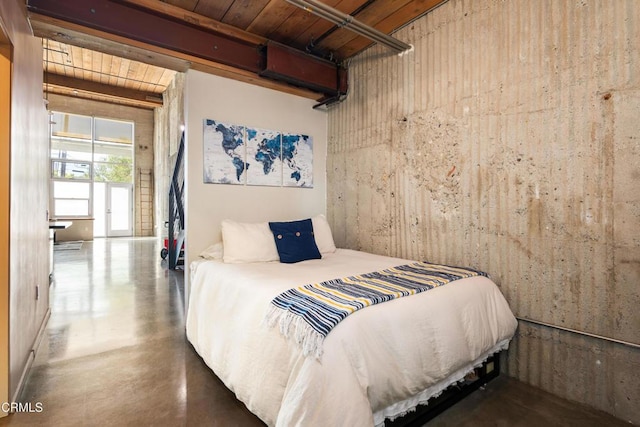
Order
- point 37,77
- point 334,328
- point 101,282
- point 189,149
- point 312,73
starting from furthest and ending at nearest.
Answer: point 101,282, point 312,73, point 189,149, point 37,77, point 334,328

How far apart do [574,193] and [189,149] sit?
306cm

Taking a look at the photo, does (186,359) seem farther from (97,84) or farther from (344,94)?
(97,84)

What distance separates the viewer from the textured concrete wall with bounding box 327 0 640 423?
176 centimetres

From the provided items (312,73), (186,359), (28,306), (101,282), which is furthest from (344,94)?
(101,282)

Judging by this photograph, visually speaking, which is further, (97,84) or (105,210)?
(105,210)

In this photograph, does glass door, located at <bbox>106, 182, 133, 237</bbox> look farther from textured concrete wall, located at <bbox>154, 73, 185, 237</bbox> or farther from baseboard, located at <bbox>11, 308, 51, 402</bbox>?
baseboard, located at <bbox>11, 308, 51, 402</bbox>

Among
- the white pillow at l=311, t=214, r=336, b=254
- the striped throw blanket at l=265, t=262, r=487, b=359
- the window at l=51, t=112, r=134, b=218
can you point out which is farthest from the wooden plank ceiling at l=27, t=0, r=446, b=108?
the window at l=51, t=112, r=134, b=218

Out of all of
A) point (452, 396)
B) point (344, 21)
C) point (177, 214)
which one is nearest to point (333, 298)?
point (452, 396)

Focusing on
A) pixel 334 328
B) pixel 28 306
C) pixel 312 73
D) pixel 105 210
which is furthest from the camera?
pixel 105 210

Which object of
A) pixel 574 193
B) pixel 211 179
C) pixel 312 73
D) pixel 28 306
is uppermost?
pixel 312 73

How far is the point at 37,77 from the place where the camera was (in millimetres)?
2582

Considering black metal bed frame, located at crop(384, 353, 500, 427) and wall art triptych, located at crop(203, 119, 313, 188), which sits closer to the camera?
black metal bed frame, located at crop(384, 353, 500, 427)

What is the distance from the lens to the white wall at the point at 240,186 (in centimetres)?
295

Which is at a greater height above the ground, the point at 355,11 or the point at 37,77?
the point at 355,11
